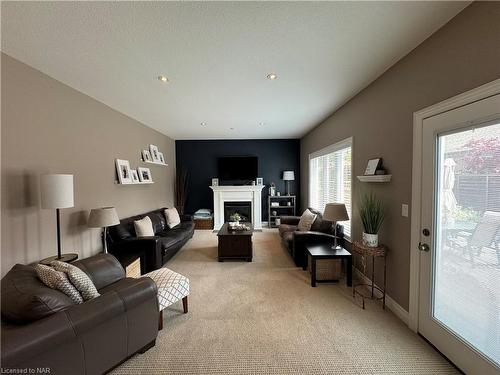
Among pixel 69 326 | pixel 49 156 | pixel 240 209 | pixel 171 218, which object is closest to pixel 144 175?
pixel 171 218

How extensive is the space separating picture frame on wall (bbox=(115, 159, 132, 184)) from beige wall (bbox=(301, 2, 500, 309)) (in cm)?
392

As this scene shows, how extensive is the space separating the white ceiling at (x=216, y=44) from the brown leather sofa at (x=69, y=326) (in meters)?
1.94

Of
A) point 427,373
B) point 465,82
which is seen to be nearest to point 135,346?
point 427,373

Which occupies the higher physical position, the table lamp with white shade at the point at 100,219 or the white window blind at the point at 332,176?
the white window blind at the point at 332,176

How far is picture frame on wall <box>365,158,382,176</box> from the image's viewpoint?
265 cm

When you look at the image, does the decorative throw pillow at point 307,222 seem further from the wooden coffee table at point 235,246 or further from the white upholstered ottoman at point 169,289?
the white upholstered ottoman at point 169,289

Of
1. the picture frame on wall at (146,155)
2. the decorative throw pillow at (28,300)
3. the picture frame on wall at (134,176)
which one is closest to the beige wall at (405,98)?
the decorative throw pillow at (28,300)

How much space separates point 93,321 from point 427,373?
2508mm

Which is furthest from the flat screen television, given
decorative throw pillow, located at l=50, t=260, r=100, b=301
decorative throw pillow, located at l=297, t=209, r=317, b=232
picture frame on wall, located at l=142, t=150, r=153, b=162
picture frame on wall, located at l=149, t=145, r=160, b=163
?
decorative throw pillow, located at l=50, t=260, r=100, b=301

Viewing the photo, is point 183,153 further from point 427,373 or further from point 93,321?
point 427,373

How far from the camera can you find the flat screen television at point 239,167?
6.65 meters

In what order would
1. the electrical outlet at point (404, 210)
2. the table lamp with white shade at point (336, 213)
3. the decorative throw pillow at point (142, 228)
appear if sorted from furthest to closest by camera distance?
1. the decorative throw pillow at point (142, 228)
2. the table lamp with white shade at point (336, 213)
3. the electrical outlet at point (404, 210)

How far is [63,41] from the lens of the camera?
184 centimetres

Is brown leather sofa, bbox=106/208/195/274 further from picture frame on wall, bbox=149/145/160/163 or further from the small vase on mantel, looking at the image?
the small vase on mantel
